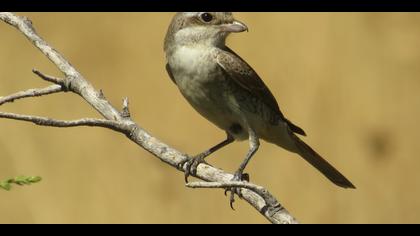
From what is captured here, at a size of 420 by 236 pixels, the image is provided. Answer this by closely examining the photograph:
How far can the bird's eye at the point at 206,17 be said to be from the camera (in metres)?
4.12

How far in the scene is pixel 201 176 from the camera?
3.50m

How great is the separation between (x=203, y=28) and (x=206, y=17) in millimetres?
69

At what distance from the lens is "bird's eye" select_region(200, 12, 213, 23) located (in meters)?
4.12

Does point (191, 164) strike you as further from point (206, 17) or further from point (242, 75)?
point (206, 17)

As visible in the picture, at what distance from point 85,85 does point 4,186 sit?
1.10m

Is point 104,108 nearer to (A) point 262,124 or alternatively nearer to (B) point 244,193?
(B) point 244,193

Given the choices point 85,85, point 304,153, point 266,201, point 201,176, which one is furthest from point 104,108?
point 304,153

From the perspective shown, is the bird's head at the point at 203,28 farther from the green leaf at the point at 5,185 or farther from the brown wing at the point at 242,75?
the green leaf at the point at 5,185

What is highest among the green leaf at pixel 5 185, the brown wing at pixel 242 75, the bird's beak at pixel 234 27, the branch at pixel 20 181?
the bird's beak at pixel 234 27

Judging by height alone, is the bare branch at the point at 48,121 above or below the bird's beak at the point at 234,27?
below

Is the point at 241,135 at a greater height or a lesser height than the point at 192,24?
lesser

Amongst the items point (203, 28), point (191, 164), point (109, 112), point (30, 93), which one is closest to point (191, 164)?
point (191, 164)

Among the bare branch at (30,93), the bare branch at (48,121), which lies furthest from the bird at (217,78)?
the bare branch at (48,121)

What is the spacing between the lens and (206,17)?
414cm
